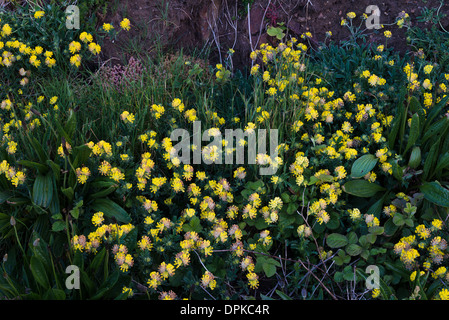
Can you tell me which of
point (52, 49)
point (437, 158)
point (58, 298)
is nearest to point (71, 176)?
point (58, 298)

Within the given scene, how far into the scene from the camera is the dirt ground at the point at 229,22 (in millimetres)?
3355

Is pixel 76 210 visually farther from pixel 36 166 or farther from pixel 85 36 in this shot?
pixel 85 36

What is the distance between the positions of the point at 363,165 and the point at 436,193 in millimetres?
385

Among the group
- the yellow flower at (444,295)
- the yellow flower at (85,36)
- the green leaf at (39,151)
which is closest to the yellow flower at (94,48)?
the yellow flower at (85,36)

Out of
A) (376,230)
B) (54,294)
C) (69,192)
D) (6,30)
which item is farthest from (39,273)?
(6,30)

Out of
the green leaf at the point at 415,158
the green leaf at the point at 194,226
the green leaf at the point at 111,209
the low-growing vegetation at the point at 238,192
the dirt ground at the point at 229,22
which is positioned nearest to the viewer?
the low-growing vegetation at the point at 238,192

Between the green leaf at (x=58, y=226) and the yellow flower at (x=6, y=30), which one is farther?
the yellow flower at (x=6, y=30)

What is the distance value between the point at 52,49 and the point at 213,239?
78.8 inches

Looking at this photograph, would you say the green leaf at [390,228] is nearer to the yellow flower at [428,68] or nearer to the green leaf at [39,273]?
the yellow flower at [428,68]

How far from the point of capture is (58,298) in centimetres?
177

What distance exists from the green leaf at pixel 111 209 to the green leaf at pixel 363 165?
1.18m

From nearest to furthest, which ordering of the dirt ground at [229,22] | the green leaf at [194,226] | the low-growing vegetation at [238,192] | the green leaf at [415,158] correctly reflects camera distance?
the low-growing vegetation at [238,192] < the green leaf at [194,226] < the green leaf at [415,158] < the dirt ground at [229,22]

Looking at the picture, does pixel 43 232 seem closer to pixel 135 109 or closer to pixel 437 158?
pixel 135 109

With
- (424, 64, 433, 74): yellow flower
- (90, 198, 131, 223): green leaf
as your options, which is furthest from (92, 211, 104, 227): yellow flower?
(424, 64, 433, 74): yellow flower
